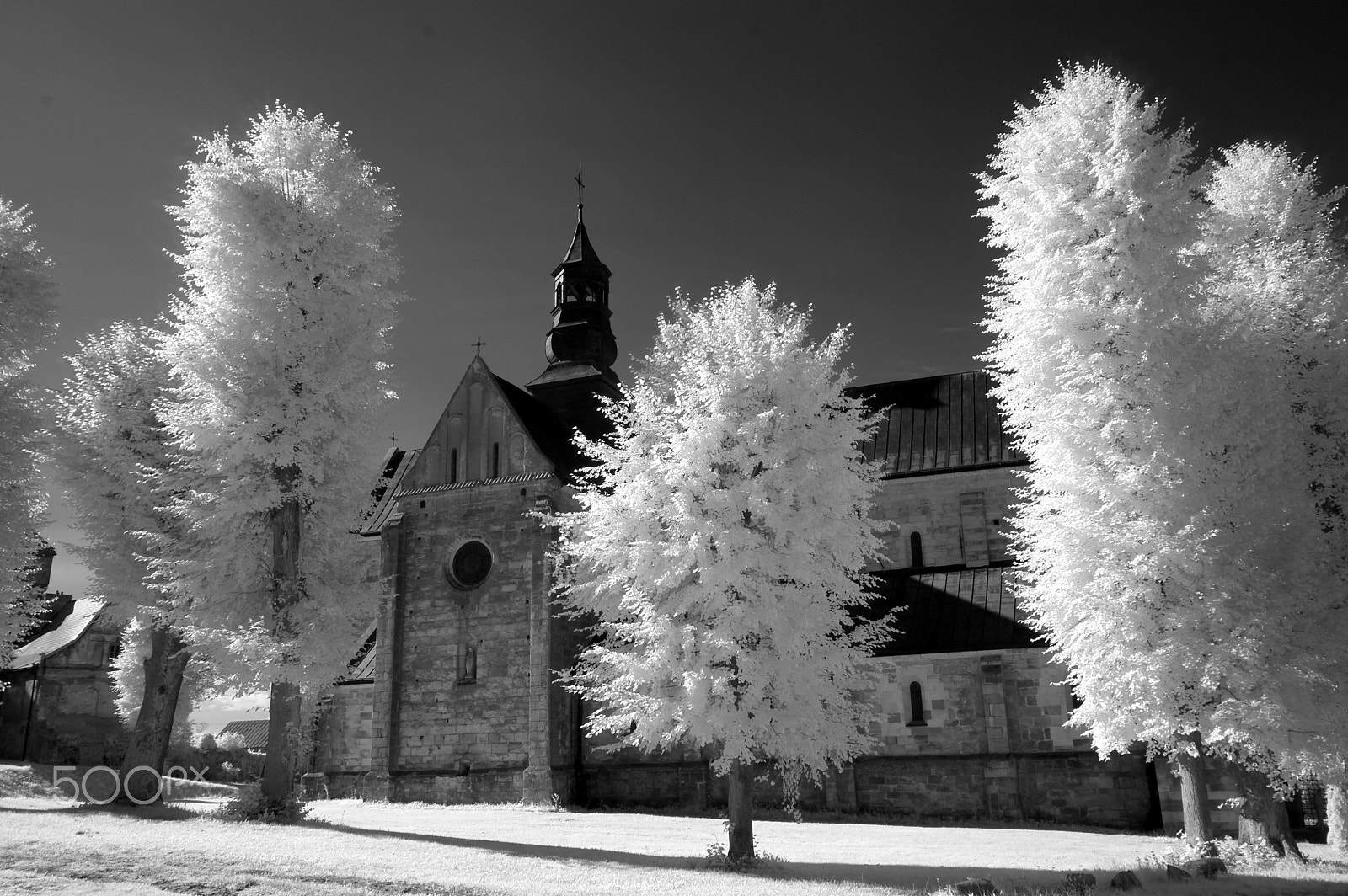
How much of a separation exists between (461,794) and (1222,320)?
22.9 metres

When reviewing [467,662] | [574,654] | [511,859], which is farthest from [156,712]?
[574,654]

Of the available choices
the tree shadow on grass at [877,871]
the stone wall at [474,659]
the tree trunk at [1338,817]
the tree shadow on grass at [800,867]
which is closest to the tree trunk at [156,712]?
the tree shadow on grass at [877,871]

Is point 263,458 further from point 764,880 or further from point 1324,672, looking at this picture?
point 1324,672

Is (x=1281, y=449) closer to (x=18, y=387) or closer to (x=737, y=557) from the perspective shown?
(x=737, y=557)

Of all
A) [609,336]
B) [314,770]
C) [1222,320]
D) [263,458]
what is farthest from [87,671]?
[1222,320]

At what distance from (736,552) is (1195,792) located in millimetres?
9105

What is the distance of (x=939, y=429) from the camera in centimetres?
3188

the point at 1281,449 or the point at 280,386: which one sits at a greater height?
the point at 280,386

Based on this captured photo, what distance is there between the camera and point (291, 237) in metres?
19.6

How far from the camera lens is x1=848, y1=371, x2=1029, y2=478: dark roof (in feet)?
101

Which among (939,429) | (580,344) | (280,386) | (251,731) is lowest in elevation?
(251,731)

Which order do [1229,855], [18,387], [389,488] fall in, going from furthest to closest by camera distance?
[389,488] → [18,387] → [1229,855]

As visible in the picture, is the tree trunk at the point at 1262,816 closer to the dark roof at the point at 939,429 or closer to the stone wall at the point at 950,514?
the stone wall at the point at 950,514

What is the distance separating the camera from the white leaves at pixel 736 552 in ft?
50.2
